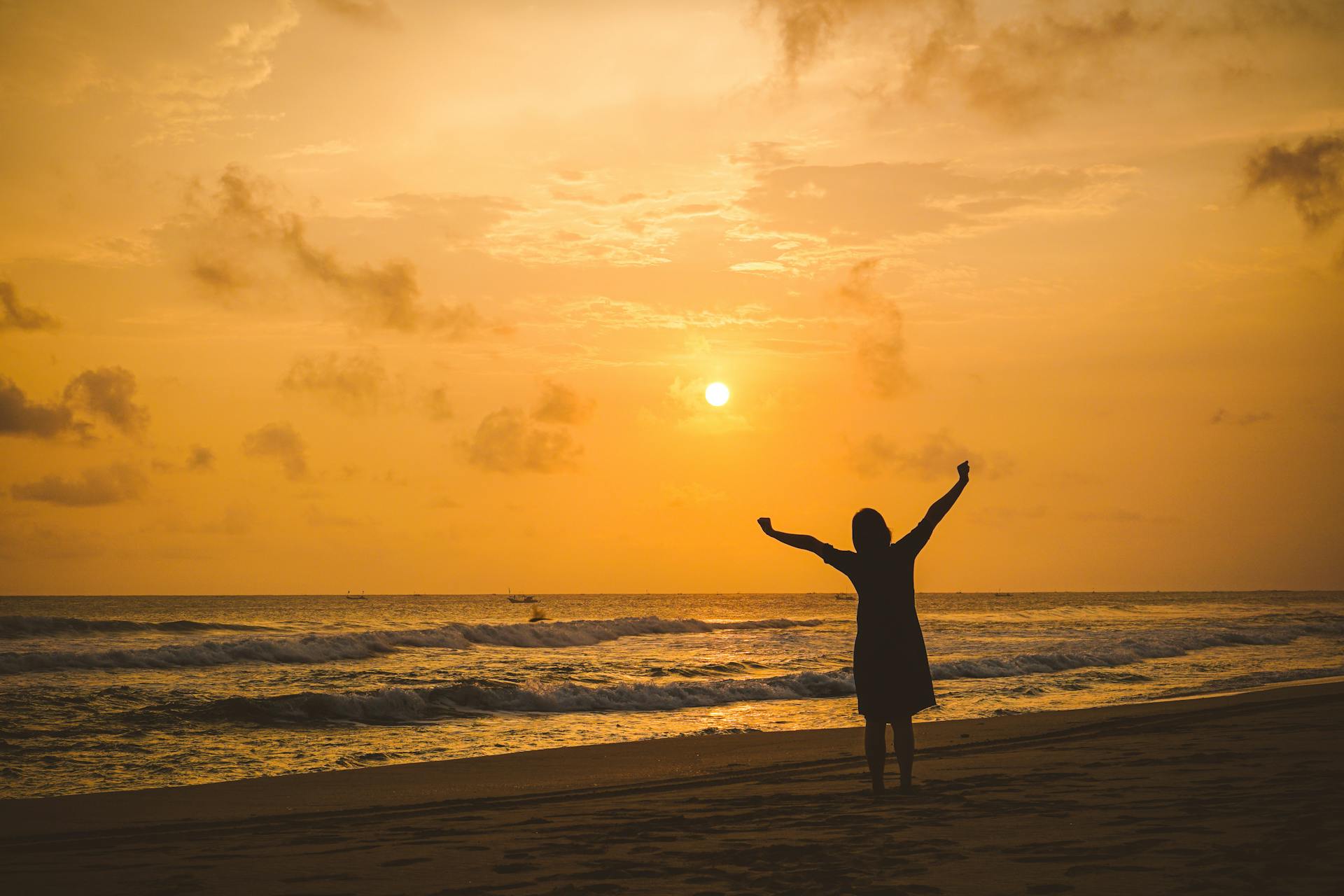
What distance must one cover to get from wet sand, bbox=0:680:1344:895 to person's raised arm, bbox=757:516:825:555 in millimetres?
1940

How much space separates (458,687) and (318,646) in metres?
16.3

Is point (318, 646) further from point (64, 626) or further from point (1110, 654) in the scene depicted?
point (1110, 654)

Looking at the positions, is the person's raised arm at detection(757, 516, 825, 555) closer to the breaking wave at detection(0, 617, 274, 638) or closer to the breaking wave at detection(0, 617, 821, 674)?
the breaking wave at detection(0, 617, 821, 674)

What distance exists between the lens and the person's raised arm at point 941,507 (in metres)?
7.69

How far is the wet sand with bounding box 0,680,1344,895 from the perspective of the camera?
18.2ft

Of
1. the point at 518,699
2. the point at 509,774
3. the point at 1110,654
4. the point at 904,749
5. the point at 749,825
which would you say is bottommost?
the point at 1110,654

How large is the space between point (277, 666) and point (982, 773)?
83.3ft

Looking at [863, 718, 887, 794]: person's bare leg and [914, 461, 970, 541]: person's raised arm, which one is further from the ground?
[914, 461, 970, 541]: person's raised arm

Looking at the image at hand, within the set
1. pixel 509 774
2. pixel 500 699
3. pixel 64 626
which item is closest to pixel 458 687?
pixel 500 699

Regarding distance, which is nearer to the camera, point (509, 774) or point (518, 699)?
point (509, 774)

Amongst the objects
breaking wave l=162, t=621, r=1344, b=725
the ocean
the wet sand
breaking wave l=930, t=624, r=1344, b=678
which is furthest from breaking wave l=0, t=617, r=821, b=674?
the wet sand

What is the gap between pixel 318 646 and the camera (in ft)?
116

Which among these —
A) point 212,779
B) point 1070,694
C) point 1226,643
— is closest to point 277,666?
point 212,779

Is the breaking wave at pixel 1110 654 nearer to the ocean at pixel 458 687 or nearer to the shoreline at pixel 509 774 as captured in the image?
the ocean at pixel 458 687
